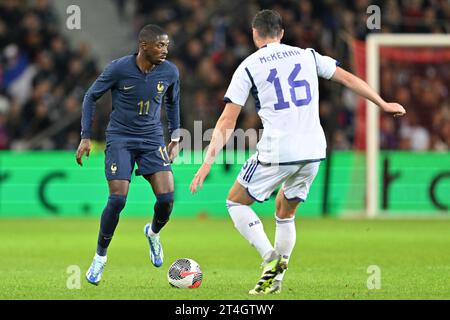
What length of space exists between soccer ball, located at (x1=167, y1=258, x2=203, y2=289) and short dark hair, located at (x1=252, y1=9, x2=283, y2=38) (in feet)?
7.06

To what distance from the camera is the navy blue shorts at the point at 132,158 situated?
30.8 ft

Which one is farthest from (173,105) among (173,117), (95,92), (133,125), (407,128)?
(407,128)

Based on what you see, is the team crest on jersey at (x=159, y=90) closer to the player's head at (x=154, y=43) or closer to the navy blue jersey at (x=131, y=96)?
the navy blue jersey at (x=131, y=96)

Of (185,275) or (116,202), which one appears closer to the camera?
(185,275)

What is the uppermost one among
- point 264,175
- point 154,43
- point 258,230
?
point 154,43

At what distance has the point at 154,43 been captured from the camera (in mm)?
9297

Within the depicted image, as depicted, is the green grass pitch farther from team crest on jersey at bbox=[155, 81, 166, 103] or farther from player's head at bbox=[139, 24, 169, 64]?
player's head at bbox=[139, 24, 169, 64]

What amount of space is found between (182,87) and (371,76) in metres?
3.96

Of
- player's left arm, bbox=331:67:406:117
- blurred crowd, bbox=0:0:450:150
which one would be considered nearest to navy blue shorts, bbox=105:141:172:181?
player's left arm, bbox=331:67:406:117

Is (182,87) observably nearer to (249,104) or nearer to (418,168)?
(249,104)

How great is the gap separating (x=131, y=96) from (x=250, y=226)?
191 centimetres

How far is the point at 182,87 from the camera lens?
67.3 ft

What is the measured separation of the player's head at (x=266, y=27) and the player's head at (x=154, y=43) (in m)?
1.22

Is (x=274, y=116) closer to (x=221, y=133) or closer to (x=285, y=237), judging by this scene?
(x=221, y=133)
